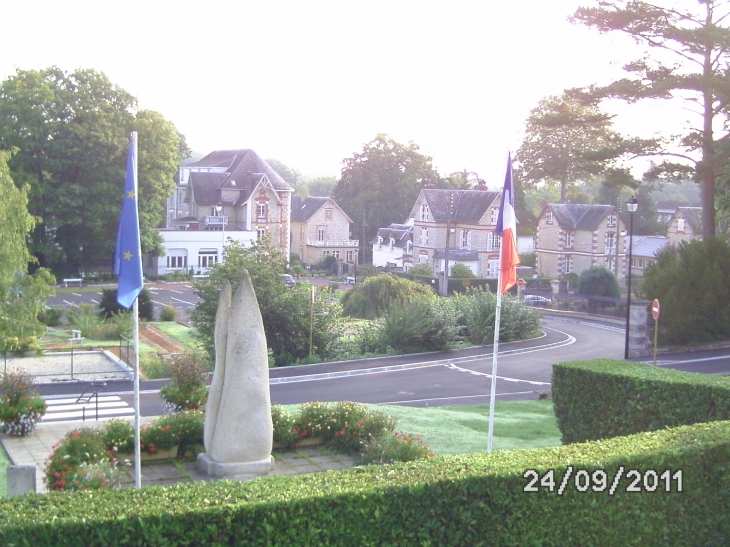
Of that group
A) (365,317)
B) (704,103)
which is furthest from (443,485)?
(365,317)

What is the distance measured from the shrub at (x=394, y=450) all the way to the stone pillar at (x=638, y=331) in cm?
2323

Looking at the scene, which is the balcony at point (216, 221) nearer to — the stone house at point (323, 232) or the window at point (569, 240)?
the stone house at point (323, 232)

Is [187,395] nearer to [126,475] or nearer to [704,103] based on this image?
[126,475]

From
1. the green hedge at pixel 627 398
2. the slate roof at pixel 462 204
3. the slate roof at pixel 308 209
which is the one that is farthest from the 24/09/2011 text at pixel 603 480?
the slate roof at pixel 308 209

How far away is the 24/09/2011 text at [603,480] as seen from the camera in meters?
7.49

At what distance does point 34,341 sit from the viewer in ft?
96.6

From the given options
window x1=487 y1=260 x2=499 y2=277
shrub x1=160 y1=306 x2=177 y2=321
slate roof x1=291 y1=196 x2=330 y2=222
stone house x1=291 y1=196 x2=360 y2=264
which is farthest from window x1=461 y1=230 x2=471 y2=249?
shrub x1=160 y1=306 x2=177 y2=321

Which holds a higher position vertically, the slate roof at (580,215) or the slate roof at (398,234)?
the slate roof at (580,215)

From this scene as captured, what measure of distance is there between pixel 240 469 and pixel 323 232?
7239 centimetres

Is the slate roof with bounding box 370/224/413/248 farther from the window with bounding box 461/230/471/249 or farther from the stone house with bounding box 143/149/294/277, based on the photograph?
the stone house with bounding box 143/149/294/277

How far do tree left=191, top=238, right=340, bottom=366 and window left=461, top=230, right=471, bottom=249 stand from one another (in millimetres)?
41823

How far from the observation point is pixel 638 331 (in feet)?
109

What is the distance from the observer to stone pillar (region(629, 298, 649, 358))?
33.1 m

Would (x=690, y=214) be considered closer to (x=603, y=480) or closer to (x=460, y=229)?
(x=460, y=229)
